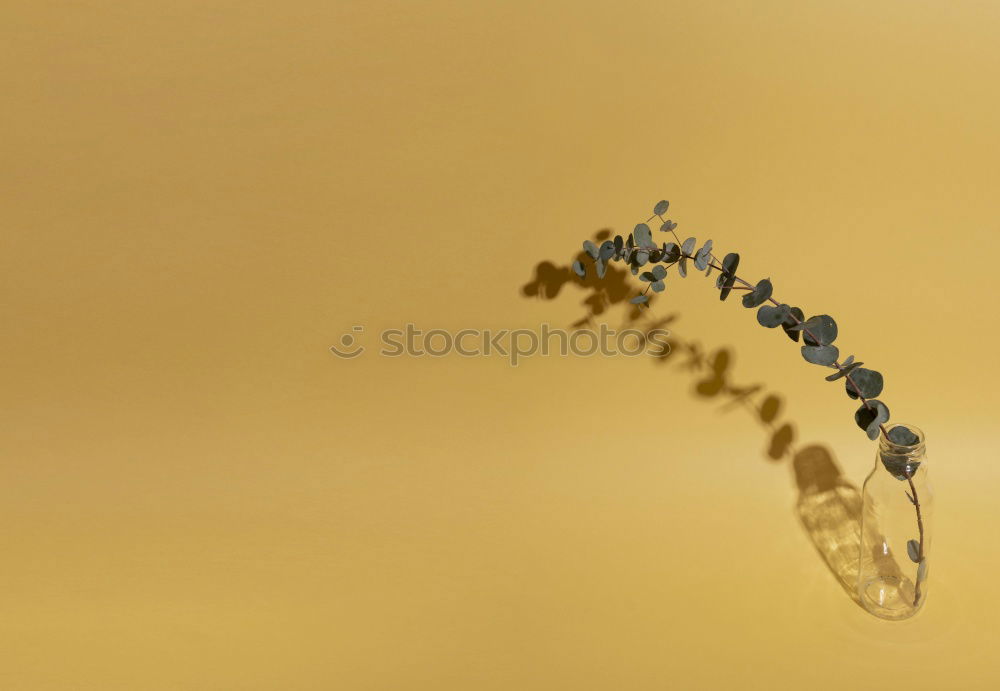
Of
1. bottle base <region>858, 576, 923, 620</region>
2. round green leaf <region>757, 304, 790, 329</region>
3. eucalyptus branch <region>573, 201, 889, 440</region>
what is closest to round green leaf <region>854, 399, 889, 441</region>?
eucalyptus branch <region>573, 201, 889, 440</region>

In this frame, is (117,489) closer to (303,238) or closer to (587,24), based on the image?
(303,238)

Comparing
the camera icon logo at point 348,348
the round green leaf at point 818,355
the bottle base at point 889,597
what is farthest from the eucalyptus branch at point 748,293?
the camera icon logo at point 348,348

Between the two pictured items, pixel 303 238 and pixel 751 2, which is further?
pixel 303 238

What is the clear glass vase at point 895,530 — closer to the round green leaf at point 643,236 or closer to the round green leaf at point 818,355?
the round green leaf at point 818,355

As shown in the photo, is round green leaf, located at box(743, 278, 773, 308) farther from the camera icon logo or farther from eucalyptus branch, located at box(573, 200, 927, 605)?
the camera icon logo

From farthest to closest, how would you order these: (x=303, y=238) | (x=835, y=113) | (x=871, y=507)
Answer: (x=303, y=238) → (x=835, y=113) → (x=871, y=507)

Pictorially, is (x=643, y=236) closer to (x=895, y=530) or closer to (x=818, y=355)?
(x=818, y=355)

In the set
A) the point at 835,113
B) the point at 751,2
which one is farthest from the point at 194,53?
the point at 835,113

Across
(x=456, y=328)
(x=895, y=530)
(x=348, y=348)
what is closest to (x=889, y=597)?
(x=895, y=530)
